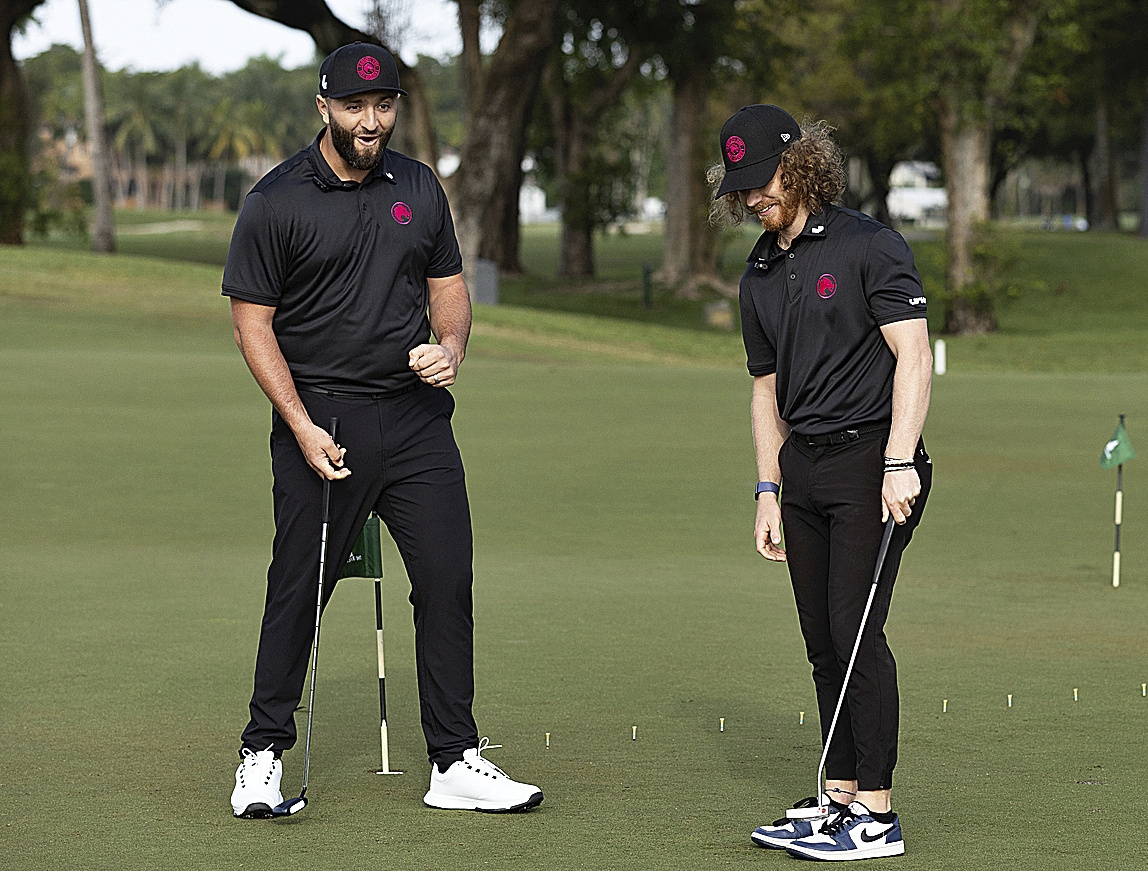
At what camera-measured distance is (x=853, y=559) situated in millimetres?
4234

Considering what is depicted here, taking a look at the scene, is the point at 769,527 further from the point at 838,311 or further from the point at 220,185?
the point at 220,185

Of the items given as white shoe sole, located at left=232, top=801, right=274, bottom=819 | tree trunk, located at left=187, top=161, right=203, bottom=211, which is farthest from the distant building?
white shoe sole, located at left=232, top=801, right=274, bottom=819

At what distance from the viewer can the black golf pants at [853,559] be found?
4223 mm

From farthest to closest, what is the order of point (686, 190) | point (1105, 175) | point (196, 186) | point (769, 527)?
1. point (196, 186)
2. point (1105, 175)
3. point (686, 190)
4. point (769, 527)

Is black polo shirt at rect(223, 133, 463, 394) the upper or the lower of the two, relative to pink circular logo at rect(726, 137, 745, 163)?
lower

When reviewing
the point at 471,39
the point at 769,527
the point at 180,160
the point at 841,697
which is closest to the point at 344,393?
the point at 769,527

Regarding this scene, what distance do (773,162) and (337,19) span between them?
25.6 metres

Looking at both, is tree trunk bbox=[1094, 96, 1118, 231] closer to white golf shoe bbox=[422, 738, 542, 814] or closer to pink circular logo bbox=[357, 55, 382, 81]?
pink circular logo bbox=[357, 55, 382, 81]

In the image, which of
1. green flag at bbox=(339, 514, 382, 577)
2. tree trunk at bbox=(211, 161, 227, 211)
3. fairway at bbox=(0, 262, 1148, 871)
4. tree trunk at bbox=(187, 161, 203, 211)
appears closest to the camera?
fairway at bbox=(0, 262, 1148, 871)

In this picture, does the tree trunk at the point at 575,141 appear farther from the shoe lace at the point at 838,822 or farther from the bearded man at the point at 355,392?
the shoe lace at the point at 838,822

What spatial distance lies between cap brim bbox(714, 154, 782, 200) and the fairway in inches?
67.2

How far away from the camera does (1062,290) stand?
39.3 meters

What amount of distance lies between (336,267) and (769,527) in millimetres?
1400

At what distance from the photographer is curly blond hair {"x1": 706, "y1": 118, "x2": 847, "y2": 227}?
164 inches
